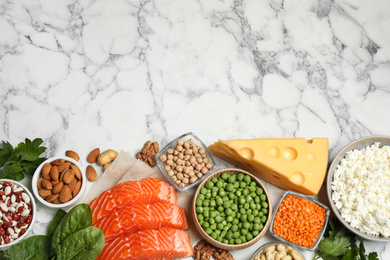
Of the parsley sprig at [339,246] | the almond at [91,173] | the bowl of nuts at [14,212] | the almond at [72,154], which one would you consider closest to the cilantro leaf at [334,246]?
the parsley sprig at [339,246]

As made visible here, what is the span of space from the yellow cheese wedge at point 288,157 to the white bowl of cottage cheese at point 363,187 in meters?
0.07

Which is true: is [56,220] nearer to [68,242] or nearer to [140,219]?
[68,242]

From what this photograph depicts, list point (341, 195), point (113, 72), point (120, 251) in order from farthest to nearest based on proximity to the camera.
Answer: point (113, 72)
point (341, 195)
point (120, 251)

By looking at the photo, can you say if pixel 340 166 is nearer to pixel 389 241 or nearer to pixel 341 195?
pixel 341 195

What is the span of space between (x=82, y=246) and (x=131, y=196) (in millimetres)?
315

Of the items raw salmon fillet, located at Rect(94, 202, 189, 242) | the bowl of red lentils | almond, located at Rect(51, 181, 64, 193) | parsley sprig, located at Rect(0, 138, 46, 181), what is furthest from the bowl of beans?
parsley sprig, located at Rect(0, 138, 46, 181)

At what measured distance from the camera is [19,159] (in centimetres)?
232

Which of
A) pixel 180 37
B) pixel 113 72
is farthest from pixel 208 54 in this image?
pixel 113 72

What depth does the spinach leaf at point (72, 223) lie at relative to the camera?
2178 millimetres

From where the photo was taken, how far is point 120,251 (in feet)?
7.20

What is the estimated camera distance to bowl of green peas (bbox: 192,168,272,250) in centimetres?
228

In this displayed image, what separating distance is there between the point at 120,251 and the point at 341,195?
1.07 meters

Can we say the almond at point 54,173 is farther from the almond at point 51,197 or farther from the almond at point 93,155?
the almond at point 93,155

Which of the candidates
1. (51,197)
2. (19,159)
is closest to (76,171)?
(51,197)
